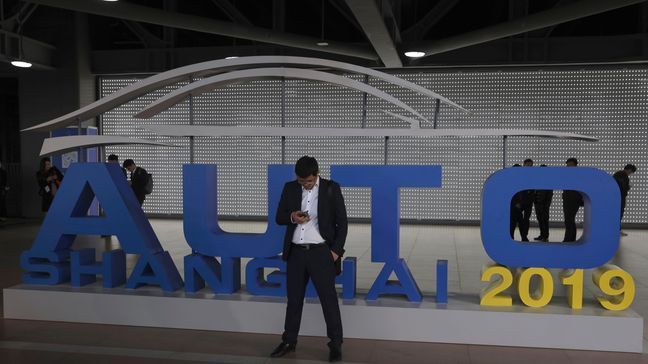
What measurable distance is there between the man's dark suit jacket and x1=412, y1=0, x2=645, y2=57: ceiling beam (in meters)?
5.74

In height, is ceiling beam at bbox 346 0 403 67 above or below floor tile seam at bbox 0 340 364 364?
above

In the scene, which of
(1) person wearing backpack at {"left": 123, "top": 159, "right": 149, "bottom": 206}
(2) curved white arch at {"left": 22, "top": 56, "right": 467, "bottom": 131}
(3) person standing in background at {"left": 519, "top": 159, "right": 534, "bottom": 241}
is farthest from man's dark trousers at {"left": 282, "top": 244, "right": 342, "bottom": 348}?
(3) person standing in background at {"left": 519, "top": 159, "right": 534, "bottom": 241}

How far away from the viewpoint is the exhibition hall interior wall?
13.9 m

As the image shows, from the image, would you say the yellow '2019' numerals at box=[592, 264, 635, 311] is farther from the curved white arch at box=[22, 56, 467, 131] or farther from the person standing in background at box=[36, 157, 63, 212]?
the person standing in background at box=[36, 157, 63, 212]

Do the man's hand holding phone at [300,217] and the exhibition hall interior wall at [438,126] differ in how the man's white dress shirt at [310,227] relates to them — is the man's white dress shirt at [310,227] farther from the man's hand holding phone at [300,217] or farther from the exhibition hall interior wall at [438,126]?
the exhibition hall interior wall at [438,126]

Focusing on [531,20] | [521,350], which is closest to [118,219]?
[521,350]

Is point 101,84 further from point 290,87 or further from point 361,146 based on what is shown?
point 361,146

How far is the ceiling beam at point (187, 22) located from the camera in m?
8.78

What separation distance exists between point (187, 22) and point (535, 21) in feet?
19.3

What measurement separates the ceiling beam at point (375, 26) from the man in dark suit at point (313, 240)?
3.49 metres

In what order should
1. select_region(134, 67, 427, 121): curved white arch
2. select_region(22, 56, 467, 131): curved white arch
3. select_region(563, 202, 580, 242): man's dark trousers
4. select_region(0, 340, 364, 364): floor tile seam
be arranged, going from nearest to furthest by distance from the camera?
select_region(0, 340, 364, 364): floor tile seam
select_region(134, 67, 427, 121): curved white arch
select_region(22, 56, 467, 131): curved white arch
select_region(563, 202, 580, 242): man's dark trousers

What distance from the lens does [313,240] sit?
4.70 metres

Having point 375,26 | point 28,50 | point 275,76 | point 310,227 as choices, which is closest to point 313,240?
point 310,227

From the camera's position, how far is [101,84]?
15.9 metres
